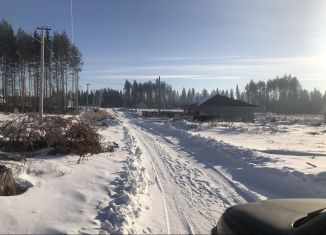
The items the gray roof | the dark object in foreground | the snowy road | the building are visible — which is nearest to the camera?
the dark object in foreground

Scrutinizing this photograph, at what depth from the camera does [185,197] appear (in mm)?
9258

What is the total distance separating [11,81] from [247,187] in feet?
241

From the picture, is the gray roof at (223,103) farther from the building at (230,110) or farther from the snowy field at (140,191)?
the snowy field at (140,191)

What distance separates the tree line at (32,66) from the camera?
70.4m

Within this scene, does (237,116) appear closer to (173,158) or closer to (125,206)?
(173,158)

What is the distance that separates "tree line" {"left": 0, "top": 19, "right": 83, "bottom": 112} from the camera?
70438mm

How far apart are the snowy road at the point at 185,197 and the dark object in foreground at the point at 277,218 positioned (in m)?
2.26

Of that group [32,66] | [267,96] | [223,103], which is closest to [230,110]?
[223,103]

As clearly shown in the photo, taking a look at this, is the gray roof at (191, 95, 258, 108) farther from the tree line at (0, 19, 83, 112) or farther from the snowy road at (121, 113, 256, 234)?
the snowy road at (121, 113, 256, 234)

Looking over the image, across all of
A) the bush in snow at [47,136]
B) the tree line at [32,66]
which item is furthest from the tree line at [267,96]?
the bush in snow at [47,136]

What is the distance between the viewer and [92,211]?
7.51 meters

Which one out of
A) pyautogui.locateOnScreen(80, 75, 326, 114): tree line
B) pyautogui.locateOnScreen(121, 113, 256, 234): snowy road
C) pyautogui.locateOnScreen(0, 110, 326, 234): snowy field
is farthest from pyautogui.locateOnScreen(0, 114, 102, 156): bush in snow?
pyautogui.locateOnScreen(80, 75, 326, 114): tree line

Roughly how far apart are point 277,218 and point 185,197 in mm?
5195

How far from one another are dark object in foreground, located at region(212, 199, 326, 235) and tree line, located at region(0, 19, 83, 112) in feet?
203
